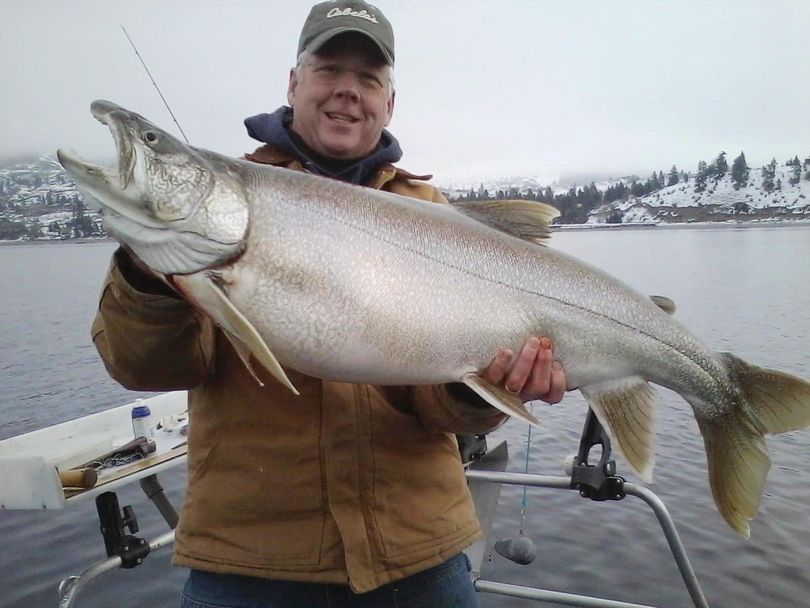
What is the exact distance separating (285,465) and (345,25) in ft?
6.73

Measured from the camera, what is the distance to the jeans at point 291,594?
2576mm

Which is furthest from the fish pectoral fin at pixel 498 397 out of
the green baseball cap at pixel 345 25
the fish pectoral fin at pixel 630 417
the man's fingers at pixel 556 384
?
the green baseball cap at pixel 345 25

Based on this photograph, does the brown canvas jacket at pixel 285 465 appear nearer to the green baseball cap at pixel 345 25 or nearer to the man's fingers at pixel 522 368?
the man's fingers at pixel 522 368

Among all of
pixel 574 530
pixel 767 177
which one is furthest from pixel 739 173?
pixel 574 530

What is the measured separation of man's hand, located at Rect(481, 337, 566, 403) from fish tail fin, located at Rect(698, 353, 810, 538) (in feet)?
3.96

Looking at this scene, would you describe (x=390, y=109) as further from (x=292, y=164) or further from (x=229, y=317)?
(x=229, y=317)

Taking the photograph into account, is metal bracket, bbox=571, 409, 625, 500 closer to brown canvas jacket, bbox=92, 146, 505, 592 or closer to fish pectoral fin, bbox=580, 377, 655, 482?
fish pectoral fin, bbox=580, 377, 655, 482

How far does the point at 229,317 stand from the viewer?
224 cm

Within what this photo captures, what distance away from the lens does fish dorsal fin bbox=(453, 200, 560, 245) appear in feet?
10.2

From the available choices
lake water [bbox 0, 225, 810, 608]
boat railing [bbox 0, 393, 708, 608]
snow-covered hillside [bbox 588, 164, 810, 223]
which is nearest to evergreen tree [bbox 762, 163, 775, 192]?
snow-covered hillside [bbox 588, 164, 810, 223]

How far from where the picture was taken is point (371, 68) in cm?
322

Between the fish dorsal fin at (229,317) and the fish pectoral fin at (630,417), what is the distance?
1.75m

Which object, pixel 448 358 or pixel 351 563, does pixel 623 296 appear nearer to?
pixel 448 358

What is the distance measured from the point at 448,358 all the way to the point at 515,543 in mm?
4478
